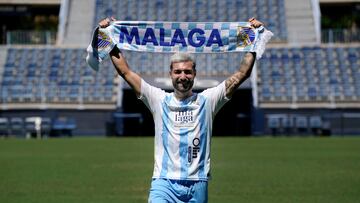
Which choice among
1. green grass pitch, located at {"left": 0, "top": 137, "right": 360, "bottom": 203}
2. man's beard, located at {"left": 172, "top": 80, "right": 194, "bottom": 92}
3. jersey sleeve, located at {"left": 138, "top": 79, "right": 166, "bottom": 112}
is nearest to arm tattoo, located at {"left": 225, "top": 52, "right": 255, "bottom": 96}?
man's beard, located at {"left": 172, "top": 80, "right": 194, "bottom": 92}

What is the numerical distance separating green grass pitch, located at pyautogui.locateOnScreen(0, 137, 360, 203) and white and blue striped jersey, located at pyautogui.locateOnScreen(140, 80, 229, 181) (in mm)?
5696

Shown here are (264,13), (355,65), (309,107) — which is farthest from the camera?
(264,13)

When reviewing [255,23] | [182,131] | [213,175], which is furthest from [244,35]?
[213,175]

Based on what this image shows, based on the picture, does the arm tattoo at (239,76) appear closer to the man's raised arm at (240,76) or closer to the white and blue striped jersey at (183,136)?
the man's raised arm at (240,76)

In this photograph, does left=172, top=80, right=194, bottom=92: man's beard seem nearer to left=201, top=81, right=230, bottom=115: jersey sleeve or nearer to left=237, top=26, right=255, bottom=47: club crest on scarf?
left=201, top=81, right=230, bottom=115: jersey sleeve

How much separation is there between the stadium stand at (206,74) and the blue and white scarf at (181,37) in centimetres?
3144

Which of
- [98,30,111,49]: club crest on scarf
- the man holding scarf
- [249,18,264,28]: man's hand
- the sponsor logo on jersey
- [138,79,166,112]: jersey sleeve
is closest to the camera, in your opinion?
the man holding scarf

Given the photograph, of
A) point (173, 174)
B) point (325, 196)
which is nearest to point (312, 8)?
point (325, 196)

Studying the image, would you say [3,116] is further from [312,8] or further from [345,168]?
[345,168]

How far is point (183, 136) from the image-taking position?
278 inches

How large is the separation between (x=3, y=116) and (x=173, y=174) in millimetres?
35004

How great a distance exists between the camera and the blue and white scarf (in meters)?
7.94

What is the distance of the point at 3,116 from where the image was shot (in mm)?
41031

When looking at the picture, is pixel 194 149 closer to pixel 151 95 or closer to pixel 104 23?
pixel 151 95
